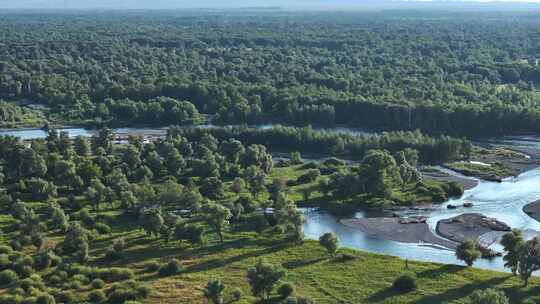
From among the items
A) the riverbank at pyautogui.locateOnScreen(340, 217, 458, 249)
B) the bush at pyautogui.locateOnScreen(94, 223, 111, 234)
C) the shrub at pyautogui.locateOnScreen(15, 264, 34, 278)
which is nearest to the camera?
the shrub at pyautogui.locateOnScreen(15, 264, 34, 278)

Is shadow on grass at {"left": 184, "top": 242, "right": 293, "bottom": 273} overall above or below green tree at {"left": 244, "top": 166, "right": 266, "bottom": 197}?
below

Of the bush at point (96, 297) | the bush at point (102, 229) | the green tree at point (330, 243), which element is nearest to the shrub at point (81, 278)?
the bush at point (96, 297)

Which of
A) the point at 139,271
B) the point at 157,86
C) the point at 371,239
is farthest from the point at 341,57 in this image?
the point at 139,271

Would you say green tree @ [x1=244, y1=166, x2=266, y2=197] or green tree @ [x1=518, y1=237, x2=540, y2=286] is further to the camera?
green tree @ [x1=244, y1=166, x2=266, y2=197]

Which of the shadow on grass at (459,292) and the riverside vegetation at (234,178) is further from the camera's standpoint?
the riverside vegetation at (234,178)

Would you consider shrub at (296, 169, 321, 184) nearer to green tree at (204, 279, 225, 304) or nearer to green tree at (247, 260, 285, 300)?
green tree at (247, 260, 285, 300)

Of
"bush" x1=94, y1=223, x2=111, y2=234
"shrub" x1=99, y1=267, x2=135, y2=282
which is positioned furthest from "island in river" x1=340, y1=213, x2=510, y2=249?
"shrub" x1=99, y1=267, x2=135, y2=282

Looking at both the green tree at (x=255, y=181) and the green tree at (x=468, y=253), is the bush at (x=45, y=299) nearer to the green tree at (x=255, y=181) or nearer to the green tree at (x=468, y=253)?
the green tree at (x=468, y=253)

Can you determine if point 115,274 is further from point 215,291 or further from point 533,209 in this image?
point 533,209
